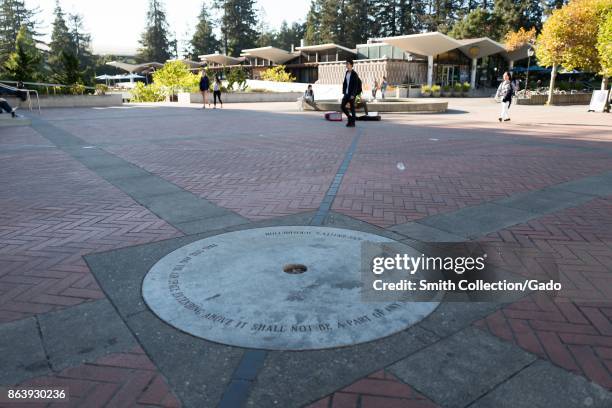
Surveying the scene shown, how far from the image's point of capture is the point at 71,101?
79.6ft

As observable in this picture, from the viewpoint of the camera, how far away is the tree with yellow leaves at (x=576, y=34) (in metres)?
25.0

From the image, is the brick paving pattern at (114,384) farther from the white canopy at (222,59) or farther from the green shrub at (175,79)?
A: the white canopy at (222,59)

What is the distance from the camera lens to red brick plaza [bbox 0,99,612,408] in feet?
7.27

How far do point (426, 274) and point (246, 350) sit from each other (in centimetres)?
162

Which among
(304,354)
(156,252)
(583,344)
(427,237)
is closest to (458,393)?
(304,354)

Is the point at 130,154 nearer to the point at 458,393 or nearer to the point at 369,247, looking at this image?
the point at 369,247

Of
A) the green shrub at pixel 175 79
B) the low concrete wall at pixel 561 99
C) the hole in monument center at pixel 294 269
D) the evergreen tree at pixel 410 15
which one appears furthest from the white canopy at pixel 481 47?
the hole in monument center at pixel 294 269

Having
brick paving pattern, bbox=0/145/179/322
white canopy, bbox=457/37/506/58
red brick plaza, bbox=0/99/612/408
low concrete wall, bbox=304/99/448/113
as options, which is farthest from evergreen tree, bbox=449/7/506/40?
brick paving pattern, bbox=0/145/179/322

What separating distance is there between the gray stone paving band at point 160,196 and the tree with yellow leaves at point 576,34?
26.8m

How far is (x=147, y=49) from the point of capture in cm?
8425

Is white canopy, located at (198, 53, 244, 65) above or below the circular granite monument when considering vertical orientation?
above

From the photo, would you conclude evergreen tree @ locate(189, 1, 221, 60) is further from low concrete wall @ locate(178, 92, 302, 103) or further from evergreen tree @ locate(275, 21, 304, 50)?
low concrete wall @ locate(178, 92, 302, 103)

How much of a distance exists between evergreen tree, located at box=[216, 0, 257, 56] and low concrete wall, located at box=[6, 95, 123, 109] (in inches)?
2442

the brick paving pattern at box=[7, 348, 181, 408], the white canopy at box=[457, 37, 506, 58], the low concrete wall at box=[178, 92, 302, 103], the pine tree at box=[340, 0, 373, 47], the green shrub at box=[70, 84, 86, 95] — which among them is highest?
the pine tree at box=[340, 0, 373, 47]
